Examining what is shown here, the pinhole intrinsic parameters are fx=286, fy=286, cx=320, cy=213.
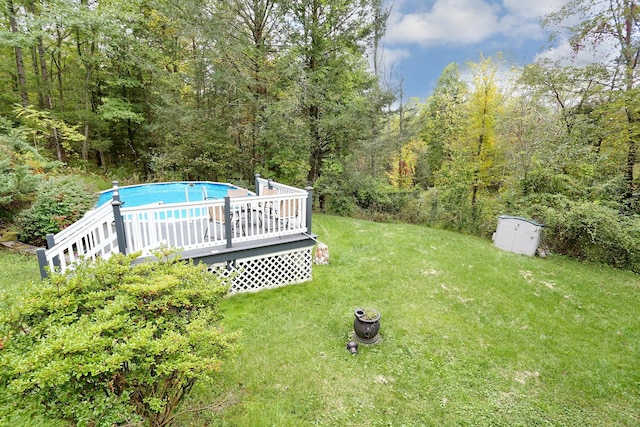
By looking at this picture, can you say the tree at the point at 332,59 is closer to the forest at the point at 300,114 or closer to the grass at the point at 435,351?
the forest at the point at 300,114

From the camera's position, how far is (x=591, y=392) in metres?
3.39

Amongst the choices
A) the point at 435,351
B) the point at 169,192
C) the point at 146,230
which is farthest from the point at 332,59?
the point at 435,351

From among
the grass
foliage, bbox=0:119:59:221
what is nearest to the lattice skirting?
the grass

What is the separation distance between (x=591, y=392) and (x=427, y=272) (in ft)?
10.6

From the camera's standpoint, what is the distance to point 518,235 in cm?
803

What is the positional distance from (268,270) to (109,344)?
143 inches

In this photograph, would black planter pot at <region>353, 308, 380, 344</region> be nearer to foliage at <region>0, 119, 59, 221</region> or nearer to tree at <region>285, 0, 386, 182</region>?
foliage at <region>0, 119, 59, 221</region>

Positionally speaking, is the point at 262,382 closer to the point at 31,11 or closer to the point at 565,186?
the point at 565,186

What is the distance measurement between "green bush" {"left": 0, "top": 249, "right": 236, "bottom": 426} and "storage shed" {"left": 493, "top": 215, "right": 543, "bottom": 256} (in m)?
8.40

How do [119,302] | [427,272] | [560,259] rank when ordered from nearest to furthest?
[119,302], [427,272], [560,259]

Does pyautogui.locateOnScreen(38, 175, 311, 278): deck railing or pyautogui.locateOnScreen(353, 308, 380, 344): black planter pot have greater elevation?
pyautogui.locateOnScreen(38, 175, 311, 278): deck railing

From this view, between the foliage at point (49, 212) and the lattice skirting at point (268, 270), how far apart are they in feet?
12.8

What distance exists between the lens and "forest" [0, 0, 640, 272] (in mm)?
8000

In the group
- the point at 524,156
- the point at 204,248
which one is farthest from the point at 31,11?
the point at 524,156
